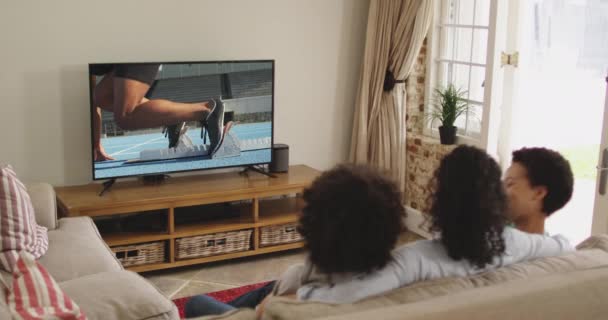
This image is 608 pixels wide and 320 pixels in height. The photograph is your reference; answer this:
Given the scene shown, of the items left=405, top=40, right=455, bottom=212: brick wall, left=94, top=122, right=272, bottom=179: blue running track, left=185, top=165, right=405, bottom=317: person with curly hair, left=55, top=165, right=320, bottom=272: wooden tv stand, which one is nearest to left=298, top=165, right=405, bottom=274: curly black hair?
left=185, top=165, right=405, bottom=317: person with curly hair

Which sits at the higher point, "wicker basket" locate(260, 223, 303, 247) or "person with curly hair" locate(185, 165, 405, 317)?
"person with curly hair" locate(185, 165, 405, 317)

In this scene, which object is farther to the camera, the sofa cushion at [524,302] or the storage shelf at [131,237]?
the storage shelf at [131,237]

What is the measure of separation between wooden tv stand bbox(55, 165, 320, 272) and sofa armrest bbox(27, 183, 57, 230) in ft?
0.95

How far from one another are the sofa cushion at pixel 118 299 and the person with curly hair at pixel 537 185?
1298 mm

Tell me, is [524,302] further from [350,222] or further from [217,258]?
[217,258]

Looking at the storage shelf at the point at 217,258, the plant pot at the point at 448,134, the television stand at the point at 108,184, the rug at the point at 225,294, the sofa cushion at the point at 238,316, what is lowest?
the rug at the point at 225,294

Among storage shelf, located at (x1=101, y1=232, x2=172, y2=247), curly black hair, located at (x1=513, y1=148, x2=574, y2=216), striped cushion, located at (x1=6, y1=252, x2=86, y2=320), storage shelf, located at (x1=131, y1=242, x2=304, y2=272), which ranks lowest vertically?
storage shelf, located at (x1=131, y1=242, x2=304, y2=272)

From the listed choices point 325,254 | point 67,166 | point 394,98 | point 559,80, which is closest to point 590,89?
point 559,80

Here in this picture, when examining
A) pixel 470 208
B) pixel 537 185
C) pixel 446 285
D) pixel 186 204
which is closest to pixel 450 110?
pixel 186 204

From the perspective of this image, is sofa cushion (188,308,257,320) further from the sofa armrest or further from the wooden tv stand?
the wooden tv stand

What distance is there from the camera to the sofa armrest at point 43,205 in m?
3.70

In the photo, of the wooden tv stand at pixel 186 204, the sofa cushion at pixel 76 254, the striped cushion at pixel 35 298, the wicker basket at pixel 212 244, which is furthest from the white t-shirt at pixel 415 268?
the wicker basket at pixel 212 244

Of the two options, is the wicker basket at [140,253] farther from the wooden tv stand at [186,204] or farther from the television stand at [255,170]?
the television stand at [255,170]

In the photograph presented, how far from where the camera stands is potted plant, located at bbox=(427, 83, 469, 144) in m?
4.77
